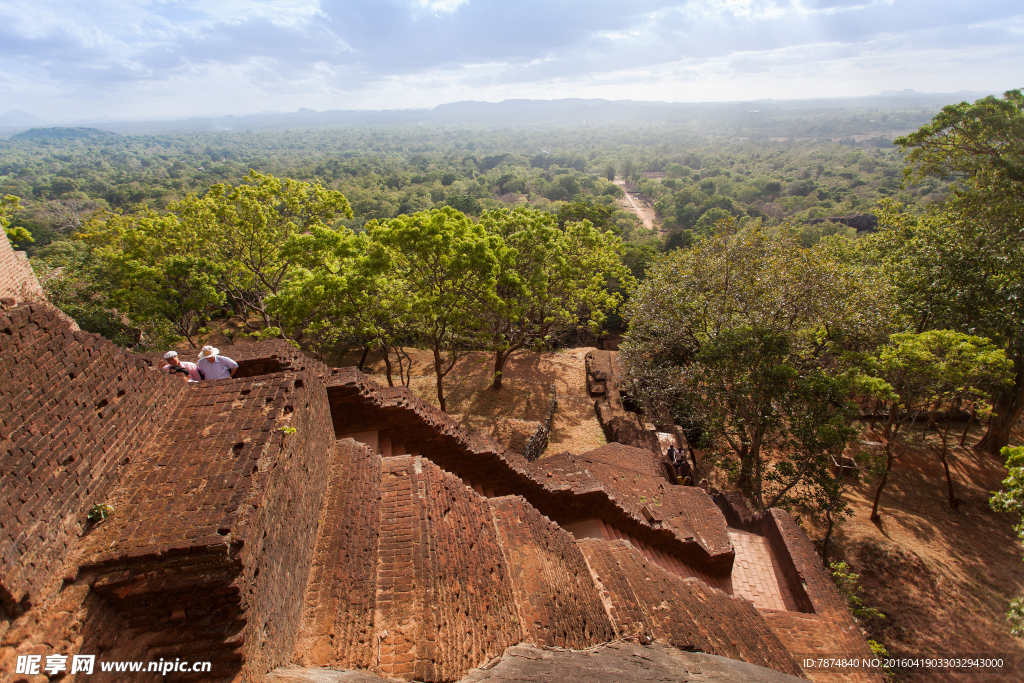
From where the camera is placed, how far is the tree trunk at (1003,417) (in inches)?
653

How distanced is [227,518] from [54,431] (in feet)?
5.77

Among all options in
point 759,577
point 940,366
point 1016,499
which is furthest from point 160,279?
point 940,366

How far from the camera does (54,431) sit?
438 centimetres

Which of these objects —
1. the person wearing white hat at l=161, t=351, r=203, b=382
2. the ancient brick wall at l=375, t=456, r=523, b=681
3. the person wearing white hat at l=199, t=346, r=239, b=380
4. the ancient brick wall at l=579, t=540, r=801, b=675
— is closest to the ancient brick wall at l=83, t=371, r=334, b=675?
the ancient brick wall at l=375, t=456, r=523, b=681

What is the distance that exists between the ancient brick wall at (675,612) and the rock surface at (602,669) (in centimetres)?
40

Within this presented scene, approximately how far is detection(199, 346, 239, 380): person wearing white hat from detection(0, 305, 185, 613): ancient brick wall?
2270mm

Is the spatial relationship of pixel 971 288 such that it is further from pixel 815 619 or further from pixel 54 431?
pixel 54 431

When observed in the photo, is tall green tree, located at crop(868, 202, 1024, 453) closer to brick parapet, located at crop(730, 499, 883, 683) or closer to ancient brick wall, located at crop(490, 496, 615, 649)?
brick parapet, located at crop(730, 499, 883, 683)

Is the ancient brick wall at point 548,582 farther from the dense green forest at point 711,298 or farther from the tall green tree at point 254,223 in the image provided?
the tall green tree at point 254,223

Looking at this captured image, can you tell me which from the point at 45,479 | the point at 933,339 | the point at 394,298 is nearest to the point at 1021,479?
the point at 933,339

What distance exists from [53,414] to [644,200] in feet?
499

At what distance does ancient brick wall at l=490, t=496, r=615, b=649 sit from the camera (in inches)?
234

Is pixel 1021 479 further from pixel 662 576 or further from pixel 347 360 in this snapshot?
pixel 347 360

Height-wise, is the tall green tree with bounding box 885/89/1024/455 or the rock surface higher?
the tall green tree with bounding box 885/89/1024/455
